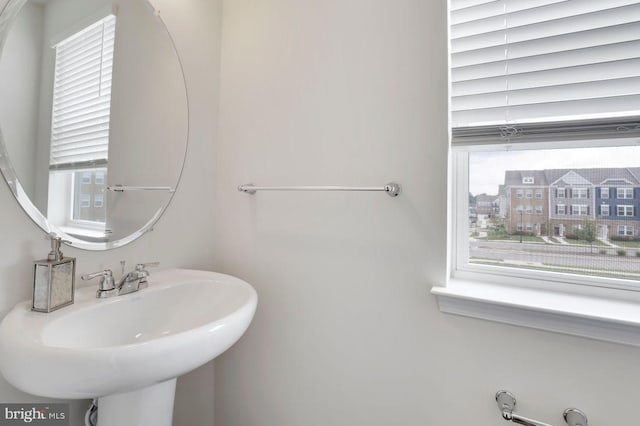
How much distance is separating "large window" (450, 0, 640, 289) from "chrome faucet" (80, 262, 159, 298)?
105cm

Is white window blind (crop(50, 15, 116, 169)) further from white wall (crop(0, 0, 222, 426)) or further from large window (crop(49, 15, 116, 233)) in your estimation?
white wall (crop(0, 0, 222, 426))

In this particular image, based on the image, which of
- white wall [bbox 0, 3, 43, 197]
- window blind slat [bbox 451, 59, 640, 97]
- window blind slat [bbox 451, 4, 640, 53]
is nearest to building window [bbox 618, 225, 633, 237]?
window blind slat [bbox 451, 59, 640, 97]

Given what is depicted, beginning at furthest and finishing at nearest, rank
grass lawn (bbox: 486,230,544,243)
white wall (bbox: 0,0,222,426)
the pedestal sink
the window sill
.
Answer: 1. white wall (bbox: 0,0,222,426)
2. grass lawn (bbox: 486,230,544,243)
3. the window sill
4. the pedestal sink

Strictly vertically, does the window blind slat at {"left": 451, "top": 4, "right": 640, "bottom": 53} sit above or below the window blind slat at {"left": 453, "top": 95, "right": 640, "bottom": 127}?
above

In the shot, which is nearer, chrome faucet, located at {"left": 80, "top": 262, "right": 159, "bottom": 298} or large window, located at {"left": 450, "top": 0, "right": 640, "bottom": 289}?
large window, located at {"left": 450, "top": 0, "right": 640, "bottom": 289}

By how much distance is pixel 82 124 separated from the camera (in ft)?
3.10

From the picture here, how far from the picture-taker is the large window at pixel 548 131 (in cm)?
77

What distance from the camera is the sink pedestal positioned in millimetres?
814

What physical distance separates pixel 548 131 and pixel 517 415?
770mm

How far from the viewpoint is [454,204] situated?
1.01 m

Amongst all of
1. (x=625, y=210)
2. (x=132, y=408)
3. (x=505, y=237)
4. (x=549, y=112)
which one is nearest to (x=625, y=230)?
(x=625, y=210)

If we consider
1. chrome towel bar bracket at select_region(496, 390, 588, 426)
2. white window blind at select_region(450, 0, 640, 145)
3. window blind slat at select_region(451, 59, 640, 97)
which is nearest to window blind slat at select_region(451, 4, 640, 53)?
white window blind at select_region(450, 0, 640, 145)

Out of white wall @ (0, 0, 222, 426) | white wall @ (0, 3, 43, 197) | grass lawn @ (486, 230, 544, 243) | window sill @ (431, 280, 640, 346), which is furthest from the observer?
white wall @ (0, 0, 222, 426)

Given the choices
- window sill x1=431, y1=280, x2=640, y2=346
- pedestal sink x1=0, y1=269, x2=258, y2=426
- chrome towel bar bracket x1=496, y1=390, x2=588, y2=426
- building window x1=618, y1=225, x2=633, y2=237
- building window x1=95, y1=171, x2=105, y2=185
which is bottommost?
chrome towel bar bracket x1=496, y1=390, x2=588, y2=426
